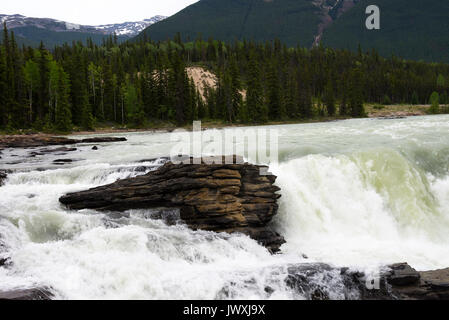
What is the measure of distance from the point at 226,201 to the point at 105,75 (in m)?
77.9

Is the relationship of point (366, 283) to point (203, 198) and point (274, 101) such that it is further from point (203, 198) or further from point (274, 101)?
point (274, 101)

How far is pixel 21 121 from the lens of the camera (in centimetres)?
6203

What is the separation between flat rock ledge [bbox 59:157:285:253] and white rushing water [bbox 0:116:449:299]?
610 mm

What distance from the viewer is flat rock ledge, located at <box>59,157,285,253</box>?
1431 cm

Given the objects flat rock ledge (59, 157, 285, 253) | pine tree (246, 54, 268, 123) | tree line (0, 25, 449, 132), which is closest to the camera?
flat rock ledge (59, 157, 285, 253)

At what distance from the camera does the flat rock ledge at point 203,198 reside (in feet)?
47.0

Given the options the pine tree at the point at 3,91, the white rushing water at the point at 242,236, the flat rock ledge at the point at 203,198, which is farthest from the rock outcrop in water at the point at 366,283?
the pine tree at the point at 3,91

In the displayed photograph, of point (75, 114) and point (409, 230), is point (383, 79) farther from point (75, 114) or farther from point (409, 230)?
point (409, 230)

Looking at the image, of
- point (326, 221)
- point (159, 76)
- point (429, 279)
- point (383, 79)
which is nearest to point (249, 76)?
point (159, 76)

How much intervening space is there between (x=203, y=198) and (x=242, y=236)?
224 cm

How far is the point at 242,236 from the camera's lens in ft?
45.6

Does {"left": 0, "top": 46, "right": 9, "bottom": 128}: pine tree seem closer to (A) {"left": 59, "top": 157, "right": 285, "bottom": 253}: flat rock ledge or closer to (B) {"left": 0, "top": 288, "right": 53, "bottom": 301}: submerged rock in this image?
(A) {"left": 59, "top": 157, "right": 285, "bottom": 253}: flat rock ledge

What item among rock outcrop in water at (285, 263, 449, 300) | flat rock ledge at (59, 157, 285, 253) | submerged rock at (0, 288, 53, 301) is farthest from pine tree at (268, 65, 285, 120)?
submerged rock at (0, 288, 53, 301)

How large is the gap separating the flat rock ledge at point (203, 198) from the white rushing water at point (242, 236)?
0.61 metres
